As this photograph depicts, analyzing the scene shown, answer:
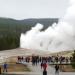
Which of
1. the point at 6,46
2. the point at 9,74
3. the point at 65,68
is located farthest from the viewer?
the point at 6,46

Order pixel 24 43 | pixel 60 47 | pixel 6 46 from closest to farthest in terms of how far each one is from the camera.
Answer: pixel 60 47 < pixel 24 43 < pixel 6 46

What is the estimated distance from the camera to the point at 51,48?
124750 mm

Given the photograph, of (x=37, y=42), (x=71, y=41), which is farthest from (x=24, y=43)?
(x=71, y=41)

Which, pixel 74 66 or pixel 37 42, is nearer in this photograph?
pixel 74 66

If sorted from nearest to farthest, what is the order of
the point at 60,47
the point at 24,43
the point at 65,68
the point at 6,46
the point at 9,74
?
1. the point at 9,74
2. the point at 65,68
3. the point at 60,47
4. the point at 24,43
5. the point at 6,46

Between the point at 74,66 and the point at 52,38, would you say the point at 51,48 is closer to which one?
the point at 52,38

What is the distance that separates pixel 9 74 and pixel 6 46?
321 feet

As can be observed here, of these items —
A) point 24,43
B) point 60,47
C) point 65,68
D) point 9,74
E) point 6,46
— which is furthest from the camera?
point 6,46

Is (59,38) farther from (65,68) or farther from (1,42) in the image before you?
(65,68)

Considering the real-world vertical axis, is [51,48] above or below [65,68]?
above

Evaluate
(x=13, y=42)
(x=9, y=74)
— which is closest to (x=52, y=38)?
(x=13, y=42)

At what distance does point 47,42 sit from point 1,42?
31170 mm

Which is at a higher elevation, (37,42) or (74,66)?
(37,42)

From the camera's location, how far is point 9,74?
5328 cm
